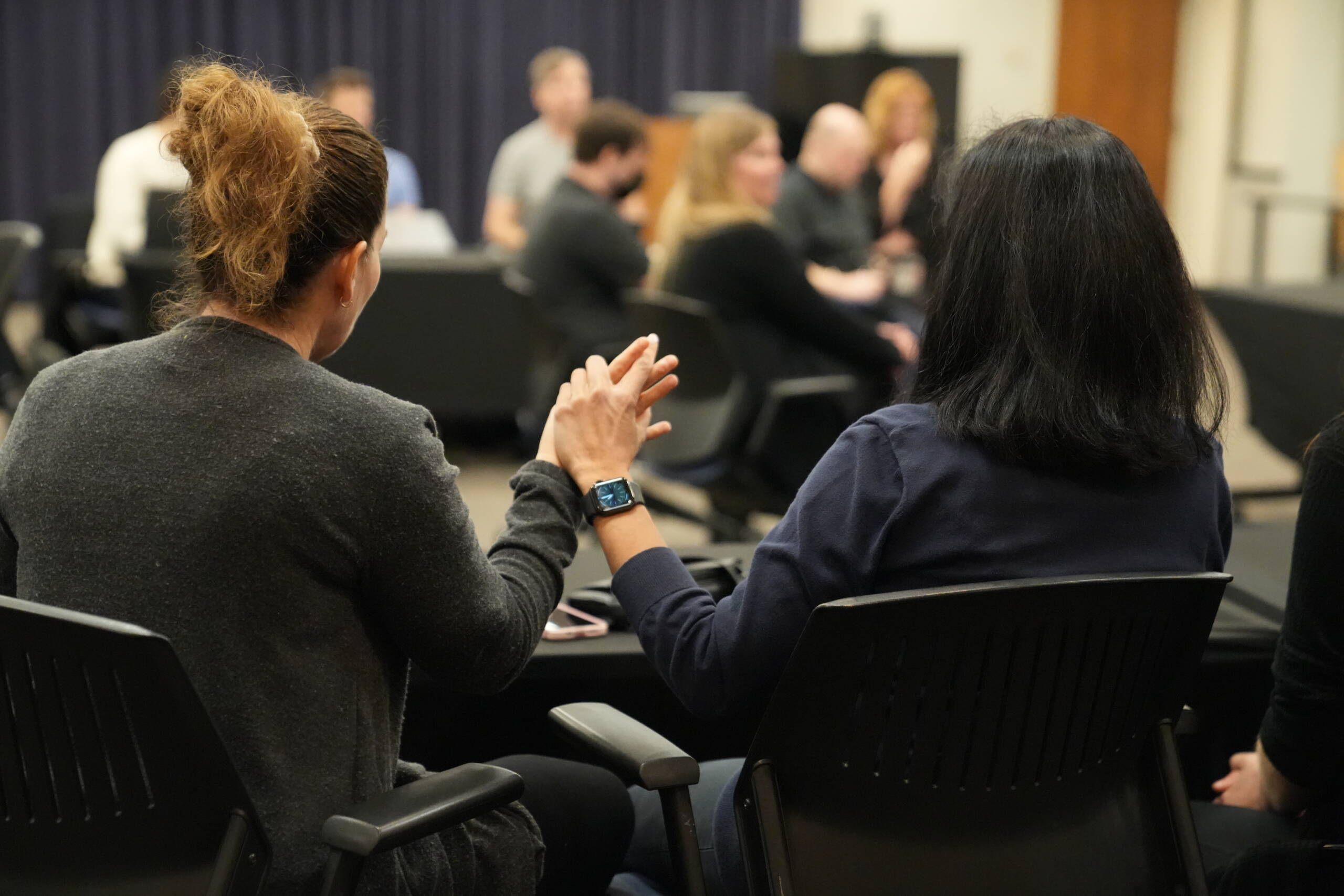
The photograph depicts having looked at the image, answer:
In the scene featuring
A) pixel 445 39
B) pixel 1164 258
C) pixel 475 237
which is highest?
pixel 445 39

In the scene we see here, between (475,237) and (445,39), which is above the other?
(445,39)

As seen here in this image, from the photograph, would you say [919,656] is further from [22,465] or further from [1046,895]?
[22,465]

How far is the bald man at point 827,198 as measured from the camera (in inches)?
182

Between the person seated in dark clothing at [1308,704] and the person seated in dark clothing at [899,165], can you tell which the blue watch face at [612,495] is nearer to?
the person seated in dark clothing at [1308,704]

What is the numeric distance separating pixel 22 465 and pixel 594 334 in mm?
2866

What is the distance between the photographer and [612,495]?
1.36 metres

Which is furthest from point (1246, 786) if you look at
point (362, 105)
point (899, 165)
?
point (899, 165)

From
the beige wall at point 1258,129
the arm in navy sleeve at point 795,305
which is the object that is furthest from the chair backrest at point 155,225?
the beige wall at point 1258,129

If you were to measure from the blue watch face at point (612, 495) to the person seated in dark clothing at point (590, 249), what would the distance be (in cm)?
266

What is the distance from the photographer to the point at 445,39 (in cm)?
820

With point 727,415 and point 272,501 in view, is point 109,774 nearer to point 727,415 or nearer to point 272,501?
point 272,501

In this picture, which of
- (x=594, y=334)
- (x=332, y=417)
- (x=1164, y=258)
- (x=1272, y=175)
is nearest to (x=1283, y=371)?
(x=594, y=334)

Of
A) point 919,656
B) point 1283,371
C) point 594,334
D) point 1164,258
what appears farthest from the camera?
point 594,334

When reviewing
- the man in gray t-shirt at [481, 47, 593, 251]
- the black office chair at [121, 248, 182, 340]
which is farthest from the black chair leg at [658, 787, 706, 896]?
the man in gray t-shirt at [481, 47, 593, 251]
